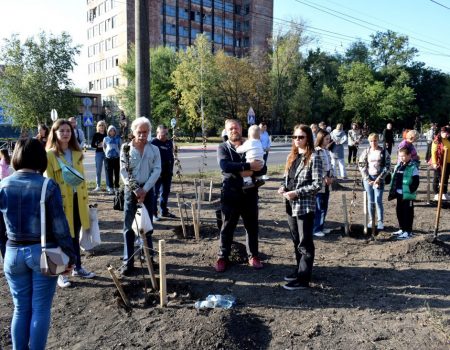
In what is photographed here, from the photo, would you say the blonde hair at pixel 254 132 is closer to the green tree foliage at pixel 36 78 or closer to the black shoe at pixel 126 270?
the black shoe at pixel 126 270

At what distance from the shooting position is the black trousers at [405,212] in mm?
6879

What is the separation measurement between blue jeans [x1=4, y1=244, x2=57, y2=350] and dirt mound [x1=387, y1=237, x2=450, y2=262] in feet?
15.7

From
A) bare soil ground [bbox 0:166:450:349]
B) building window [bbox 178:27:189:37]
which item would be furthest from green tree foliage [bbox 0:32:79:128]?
building window [bbox 178:27:189:37]

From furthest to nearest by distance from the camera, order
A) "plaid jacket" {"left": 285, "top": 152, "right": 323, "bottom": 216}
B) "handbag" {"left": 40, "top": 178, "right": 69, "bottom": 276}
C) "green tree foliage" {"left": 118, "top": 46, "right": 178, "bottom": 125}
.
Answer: "green tree foliage" {"left": 118, "top": 46, "right": 178, "bottom": 125}
"plaid jacket" {"left": 285, "top": 152, "right": 323, "bottom": 216}
"handbag" {"left": 40, "top": 178, "right": 69, "bottom": 276}

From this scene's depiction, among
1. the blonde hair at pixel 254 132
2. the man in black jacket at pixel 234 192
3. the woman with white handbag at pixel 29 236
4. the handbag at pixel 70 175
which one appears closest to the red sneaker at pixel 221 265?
the man in black jacket at pixel 234 192

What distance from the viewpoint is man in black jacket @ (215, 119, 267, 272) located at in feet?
16.3

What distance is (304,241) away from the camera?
183 inches

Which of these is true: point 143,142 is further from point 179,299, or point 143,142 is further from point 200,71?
point 200,71

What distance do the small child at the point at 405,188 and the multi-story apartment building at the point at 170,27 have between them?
63.6m

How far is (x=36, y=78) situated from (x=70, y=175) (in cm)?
3472

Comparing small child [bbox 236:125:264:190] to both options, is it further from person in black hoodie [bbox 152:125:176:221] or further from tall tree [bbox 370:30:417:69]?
tall tree [bbox 370:30:417:69]

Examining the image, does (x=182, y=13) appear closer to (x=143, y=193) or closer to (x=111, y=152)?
(x=111, y=152)

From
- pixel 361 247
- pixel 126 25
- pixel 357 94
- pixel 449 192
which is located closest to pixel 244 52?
pixel 126 25

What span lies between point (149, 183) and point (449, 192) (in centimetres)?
1024
